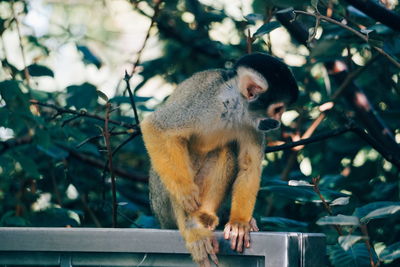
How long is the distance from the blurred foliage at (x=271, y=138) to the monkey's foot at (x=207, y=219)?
0.88 feet

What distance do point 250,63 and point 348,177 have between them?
1.40 m

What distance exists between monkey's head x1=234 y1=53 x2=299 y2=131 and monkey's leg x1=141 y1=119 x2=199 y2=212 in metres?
0.44

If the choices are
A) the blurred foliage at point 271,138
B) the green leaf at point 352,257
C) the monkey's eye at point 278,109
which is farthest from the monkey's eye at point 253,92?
the green leaf at point 352,257

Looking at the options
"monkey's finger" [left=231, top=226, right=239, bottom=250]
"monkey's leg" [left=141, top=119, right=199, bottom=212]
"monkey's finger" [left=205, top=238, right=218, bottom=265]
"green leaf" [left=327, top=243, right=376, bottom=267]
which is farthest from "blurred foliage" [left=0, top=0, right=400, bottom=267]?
"monkey's finger" [left=205, top=238, right=218, bottom=265]

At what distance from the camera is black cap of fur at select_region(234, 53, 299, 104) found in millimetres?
2854

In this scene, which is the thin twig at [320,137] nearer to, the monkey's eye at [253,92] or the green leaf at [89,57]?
the monkey's eye at [253,92]

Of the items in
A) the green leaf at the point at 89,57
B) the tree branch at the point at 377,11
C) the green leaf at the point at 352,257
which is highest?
the green leaf at the point at 89,57

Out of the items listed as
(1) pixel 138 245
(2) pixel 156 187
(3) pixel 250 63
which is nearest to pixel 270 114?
(3) pixel 250 63

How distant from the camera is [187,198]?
2.94 meters

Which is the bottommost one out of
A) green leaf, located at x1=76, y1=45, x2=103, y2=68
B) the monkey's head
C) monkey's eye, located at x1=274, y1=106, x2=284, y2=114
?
monkey's eye, located at x1=274, y1=106, x2=284, y2=114

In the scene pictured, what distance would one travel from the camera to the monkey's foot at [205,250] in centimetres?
213

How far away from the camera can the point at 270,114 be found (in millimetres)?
3014

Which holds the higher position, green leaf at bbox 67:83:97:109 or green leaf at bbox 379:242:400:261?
green leaf at bbox 67:83:97:109

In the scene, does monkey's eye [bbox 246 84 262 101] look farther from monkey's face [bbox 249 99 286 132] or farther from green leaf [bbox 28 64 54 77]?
green leaf [bbox 28 64 54 77]
